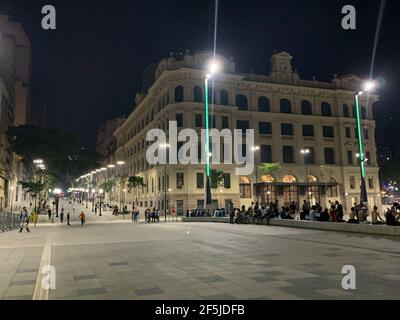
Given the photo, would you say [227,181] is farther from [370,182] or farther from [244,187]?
[370,182]

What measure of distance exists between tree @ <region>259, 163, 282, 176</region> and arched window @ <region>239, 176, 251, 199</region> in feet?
9.63

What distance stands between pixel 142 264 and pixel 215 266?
2108 mm

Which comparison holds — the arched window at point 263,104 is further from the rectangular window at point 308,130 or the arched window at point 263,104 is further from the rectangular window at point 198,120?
the rectangular window at point 198,120

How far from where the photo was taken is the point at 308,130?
6244cm

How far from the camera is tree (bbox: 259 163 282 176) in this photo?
2139 inches

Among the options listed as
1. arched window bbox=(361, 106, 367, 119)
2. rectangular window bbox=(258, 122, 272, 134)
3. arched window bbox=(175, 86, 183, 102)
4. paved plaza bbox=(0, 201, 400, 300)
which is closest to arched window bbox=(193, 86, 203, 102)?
arched window bbox=(175, 86, 183, 102)

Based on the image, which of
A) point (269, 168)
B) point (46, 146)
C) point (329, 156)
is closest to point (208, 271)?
point (269, 168)

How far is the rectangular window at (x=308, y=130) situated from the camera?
62206mm

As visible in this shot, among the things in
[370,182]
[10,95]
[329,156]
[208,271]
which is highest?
[10,95]

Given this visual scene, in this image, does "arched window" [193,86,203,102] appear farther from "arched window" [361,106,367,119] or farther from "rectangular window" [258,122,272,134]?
"arched window" [361,106,367,119]

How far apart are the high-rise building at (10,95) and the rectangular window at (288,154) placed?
4484 centimetres

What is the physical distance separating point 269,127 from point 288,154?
581 centimetres
